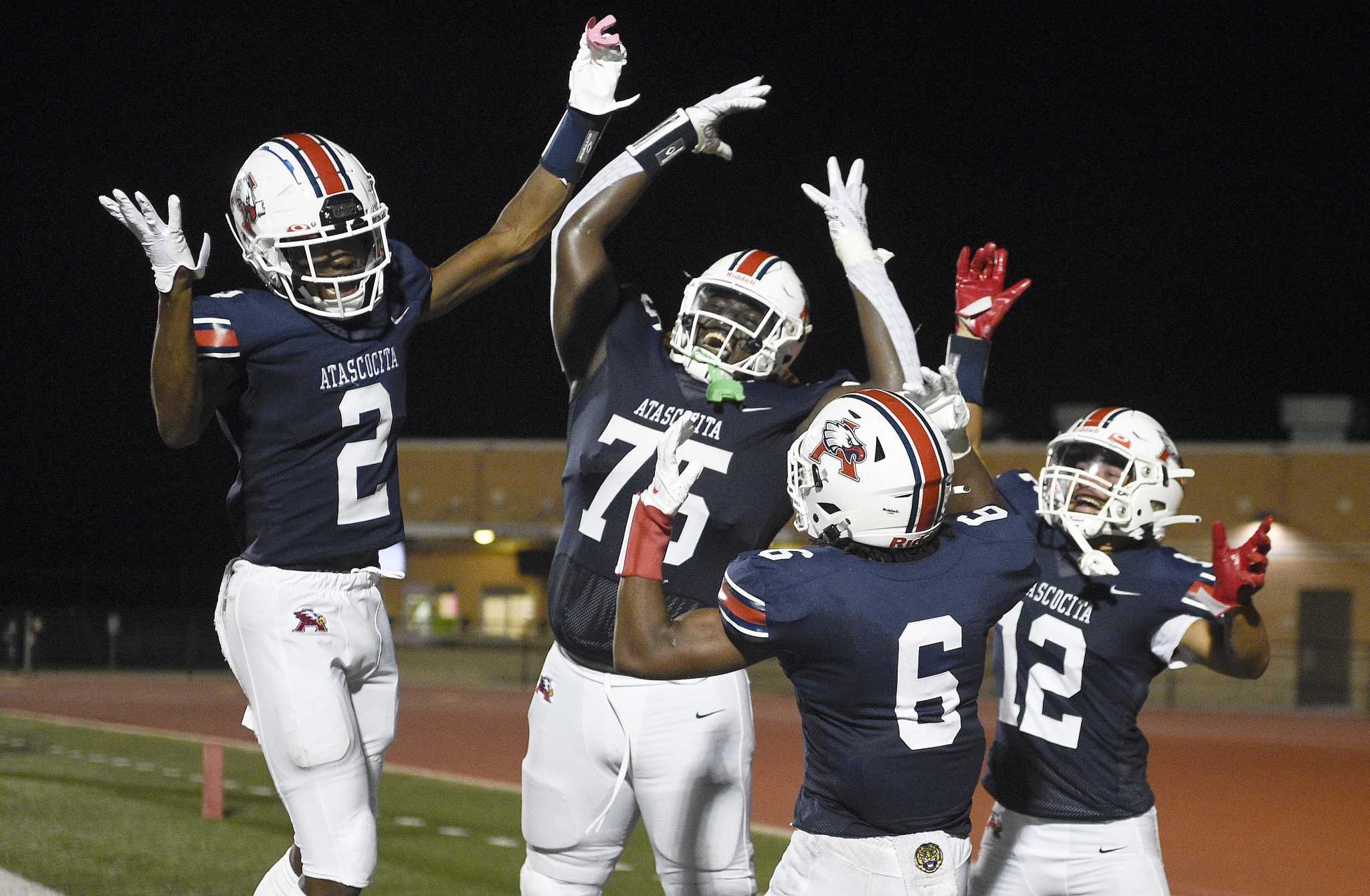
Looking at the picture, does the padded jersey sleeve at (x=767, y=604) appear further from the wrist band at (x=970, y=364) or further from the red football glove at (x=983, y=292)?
the red football glove at (x=983, y=292)

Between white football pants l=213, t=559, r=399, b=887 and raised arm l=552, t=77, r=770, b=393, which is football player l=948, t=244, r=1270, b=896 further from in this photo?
white football pants l=213, t=559, r=399, b=887

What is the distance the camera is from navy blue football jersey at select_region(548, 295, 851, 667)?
3.86 metres

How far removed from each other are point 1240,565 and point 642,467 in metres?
1.55

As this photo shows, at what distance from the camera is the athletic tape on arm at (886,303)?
4.03 meters

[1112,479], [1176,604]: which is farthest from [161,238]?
[1176,604]

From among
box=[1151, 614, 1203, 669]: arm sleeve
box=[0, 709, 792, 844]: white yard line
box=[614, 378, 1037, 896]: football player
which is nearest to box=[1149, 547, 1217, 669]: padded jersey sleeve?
box=[1151, 614, 1203, 669]: arm sleeve

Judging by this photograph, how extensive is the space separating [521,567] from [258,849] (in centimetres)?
2147

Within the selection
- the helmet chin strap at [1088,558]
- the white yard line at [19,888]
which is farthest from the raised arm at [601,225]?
the white yard line at [19,888]

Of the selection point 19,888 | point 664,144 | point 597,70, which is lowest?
point 19,888

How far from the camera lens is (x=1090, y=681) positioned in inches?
162

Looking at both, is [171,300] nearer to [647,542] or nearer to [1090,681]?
[647,542]

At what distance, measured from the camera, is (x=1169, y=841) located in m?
9.59

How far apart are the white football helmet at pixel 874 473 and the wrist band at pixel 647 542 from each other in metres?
0.35

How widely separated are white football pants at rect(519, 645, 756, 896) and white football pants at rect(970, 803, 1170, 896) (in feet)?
2.61
